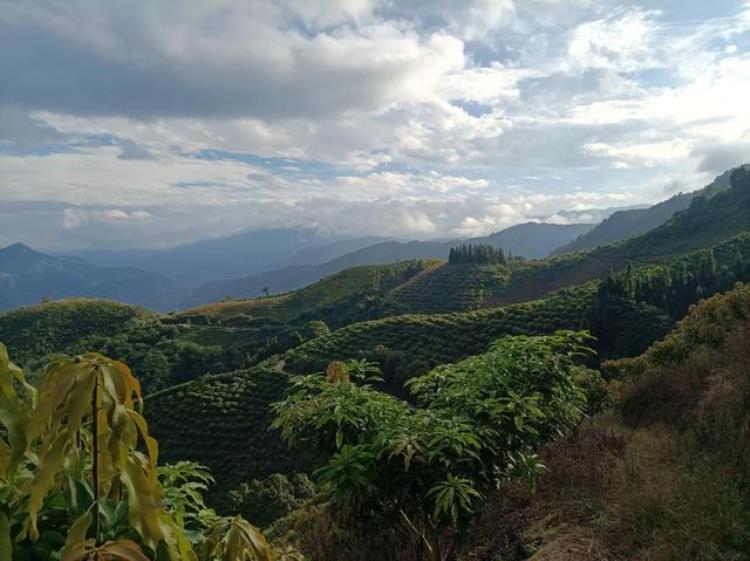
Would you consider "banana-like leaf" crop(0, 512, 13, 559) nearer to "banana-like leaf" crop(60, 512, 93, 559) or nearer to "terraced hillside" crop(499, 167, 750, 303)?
"banana-like leaf" crop(60, 512, 93, 559)

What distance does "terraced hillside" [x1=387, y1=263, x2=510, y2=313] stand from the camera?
359ft

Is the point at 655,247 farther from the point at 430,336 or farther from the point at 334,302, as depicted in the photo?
the point at 430,336

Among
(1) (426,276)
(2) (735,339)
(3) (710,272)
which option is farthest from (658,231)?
(2) (735,339)

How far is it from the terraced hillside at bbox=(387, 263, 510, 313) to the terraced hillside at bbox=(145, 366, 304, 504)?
54.0 m

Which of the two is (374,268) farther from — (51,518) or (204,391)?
(51,518)

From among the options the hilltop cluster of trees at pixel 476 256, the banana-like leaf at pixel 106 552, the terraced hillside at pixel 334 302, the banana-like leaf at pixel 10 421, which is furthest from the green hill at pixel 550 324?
the hilltop cluster of trees at pixel 476 256

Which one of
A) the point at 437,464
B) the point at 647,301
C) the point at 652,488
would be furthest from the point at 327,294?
the point at 437,464

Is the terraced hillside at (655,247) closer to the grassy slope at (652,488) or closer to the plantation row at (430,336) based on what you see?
the plantation row at (430,336)

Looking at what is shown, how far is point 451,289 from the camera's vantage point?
120500 millimetres

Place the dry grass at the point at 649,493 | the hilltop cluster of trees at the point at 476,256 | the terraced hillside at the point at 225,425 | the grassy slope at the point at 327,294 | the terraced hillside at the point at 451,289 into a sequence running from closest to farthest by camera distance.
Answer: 1. the dry grass at the point at 649,493
2. the terraced hillside at the point at 225,425
3. the terraced hillside at the point at 451,289
4. the grassy slope at the point at 327,294
5. the hilltop cluster of trees at the point at 476,256

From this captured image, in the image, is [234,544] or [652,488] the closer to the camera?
[234,544]

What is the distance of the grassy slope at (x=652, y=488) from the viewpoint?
16.1ft

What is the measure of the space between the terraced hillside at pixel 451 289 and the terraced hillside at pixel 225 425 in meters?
54.0

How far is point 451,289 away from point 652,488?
11581 centimetres
